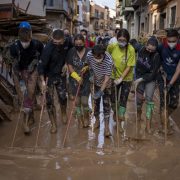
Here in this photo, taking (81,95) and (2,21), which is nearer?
(81,95)

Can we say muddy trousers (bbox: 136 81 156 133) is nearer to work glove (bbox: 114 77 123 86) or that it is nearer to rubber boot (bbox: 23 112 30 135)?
work glove (bbox: 114 77 123 86)

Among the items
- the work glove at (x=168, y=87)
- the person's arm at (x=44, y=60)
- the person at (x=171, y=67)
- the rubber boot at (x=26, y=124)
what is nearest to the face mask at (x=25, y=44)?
the person's arm at (x=44, y=60)

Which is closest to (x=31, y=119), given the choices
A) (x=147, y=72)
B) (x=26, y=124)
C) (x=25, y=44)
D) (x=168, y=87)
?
(x=26, y=124)

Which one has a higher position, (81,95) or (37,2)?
(37,2)

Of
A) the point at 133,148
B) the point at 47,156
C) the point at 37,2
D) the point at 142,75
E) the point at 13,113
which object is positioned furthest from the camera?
the point at 37,2

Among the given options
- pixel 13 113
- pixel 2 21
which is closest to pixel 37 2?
pixel 2 21

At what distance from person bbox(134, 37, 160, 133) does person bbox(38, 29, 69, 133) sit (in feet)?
4.52

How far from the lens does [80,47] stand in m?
6.73

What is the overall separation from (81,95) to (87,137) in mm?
828

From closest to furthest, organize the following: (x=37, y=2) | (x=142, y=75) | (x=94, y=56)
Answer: (x=94, y=56) < (x=142, y=75) < (x=37, y=2)

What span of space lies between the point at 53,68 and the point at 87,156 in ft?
6.46

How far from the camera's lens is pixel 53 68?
6852 millimetres

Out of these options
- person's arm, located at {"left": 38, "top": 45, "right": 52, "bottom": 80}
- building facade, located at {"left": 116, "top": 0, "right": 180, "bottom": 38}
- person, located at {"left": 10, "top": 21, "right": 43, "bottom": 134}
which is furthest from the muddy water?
building facade, located at {"left": 116, "top": 0, "right": 180, "bottom": 38}

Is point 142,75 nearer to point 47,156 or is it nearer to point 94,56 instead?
point 94,56
